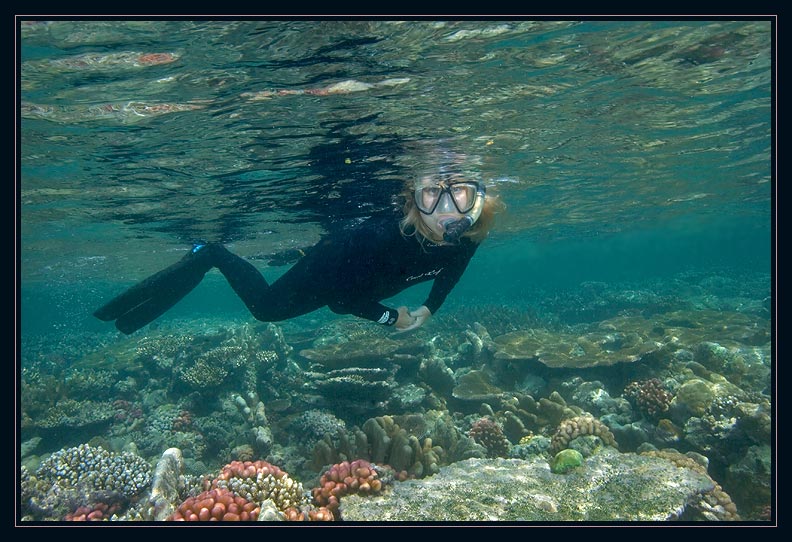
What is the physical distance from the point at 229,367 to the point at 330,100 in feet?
26.2

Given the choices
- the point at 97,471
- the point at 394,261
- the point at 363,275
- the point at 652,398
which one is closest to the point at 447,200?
the point at 394,261

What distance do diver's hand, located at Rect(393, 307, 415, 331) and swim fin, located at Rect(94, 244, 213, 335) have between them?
5203mm

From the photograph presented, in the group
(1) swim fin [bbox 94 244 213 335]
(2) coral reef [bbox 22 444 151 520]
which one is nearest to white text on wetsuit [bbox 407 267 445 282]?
(2) coral reef [bbox 22 444 151 520]

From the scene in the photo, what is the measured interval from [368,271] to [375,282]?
0.24m

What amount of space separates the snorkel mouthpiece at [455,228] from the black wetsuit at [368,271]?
1.20ft

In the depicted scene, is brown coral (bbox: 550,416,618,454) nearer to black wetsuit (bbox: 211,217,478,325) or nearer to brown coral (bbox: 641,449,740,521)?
brown coral (bbox: 641,449,740,521)

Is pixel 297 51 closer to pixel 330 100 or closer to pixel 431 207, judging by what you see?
pixel 330 100

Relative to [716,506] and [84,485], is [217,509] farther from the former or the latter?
[716,506]

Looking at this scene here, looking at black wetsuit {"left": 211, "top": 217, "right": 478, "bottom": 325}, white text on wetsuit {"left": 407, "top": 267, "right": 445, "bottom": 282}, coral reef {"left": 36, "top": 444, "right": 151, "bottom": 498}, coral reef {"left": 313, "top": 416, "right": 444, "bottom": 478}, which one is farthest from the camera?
white text on wetsuit {"left": 407, "top": 267, "right": 445, "bottom": 282}

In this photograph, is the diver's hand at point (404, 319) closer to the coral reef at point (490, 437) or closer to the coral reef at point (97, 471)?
the coral reef at point (490, 437)

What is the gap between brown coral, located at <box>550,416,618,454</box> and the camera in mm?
8047

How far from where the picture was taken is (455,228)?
→ 636 centimetres

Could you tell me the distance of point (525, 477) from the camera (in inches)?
231

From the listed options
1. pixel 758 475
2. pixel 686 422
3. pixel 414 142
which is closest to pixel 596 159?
pixel 414 142
